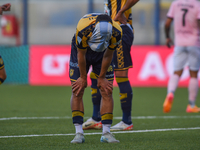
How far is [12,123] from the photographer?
203 inches

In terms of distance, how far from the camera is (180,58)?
6949mm

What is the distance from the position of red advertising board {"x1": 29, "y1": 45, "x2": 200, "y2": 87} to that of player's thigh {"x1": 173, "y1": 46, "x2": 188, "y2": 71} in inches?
187

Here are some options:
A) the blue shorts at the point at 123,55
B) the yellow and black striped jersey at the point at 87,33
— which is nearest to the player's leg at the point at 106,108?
the yellow and black striped jersey at the point at 87,33

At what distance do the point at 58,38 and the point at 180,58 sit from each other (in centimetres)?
1225

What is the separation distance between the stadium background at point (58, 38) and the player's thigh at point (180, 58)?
4.96 m

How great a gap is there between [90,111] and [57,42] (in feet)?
40.0

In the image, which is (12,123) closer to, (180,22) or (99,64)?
(99,64)

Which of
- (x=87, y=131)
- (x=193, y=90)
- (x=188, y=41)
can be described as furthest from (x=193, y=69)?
(x=87, y=131)

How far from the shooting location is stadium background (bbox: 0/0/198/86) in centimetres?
1225

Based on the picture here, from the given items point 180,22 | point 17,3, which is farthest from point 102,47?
point 17,3

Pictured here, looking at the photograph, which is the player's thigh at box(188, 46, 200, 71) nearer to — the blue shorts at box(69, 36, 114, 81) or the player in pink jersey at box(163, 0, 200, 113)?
the player in pink jersey at box(163, 0, 200, 113)

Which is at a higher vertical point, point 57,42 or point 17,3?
point 17,3

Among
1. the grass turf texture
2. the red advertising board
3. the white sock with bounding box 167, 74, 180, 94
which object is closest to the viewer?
the grass turf texture

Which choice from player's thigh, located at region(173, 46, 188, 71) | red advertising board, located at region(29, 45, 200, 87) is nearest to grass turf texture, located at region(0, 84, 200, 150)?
player's thigh, located at region(173, 46, 188, 71)
